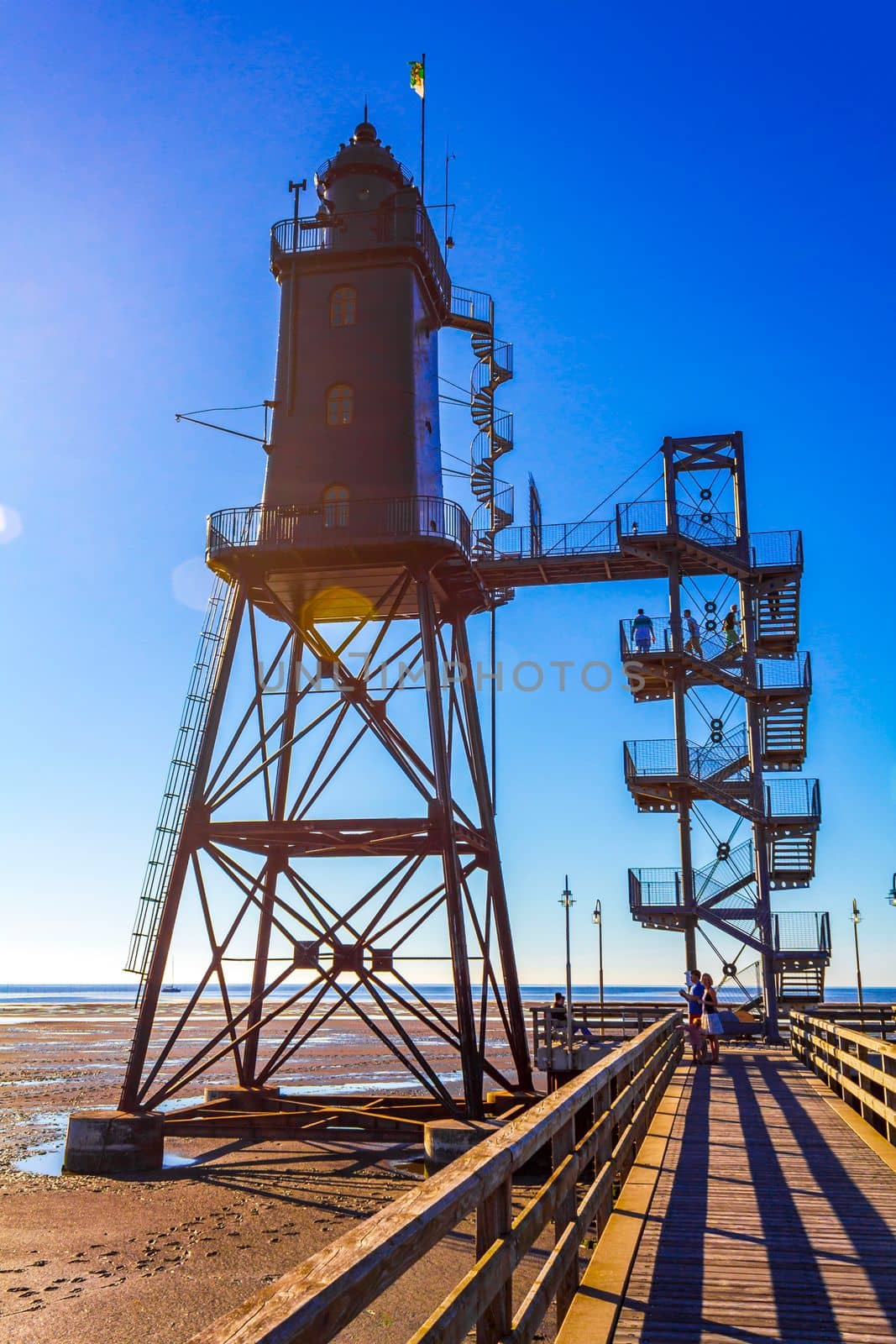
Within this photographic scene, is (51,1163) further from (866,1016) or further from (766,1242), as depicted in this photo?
(866,1016)

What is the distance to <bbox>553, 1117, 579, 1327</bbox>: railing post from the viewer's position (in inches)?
211

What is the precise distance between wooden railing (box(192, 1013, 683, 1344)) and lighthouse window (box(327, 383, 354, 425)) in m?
15.8

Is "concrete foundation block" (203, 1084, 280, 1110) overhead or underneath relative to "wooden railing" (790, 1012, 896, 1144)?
underneath

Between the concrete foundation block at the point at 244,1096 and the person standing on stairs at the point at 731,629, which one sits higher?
the person standing on stairs at the point at 731,629

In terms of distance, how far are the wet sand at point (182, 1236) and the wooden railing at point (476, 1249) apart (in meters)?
4.06

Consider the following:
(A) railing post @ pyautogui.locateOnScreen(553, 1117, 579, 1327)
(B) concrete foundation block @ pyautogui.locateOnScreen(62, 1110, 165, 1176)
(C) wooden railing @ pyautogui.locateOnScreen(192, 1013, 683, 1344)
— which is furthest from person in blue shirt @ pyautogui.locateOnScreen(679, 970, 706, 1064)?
(A) railing post @ pyautogui.locateOnScreen(553, 1117, 579, 1327)

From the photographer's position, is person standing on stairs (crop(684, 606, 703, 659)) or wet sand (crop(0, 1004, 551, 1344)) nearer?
wet sand (crop(0, 1004, 551, 1344))

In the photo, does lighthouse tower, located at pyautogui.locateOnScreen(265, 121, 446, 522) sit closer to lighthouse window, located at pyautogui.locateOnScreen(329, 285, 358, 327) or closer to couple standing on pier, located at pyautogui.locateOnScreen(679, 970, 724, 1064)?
lighthouse window, located at pyautogui.locateOnScreen(329, 285, 358, 327)

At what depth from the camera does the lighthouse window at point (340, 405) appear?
68.7 feet

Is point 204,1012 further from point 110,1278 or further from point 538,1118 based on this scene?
point 538,1118

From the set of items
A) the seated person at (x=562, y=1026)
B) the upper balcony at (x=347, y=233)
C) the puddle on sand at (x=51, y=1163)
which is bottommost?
the puddle on sand at (x=51, y=1163)

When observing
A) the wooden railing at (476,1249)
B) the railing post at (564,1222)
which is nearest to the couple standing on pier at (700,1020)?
the wooden railing at (476,1249)

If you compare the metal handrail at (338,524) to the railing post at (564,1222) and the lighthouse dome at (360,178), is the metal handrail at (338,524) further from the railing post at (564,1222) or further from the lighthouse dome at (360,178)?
the railing post at (564,1222)

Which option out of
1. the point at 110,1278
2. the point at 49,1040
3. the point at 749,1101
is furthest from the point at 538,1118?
the point at 49,1040
